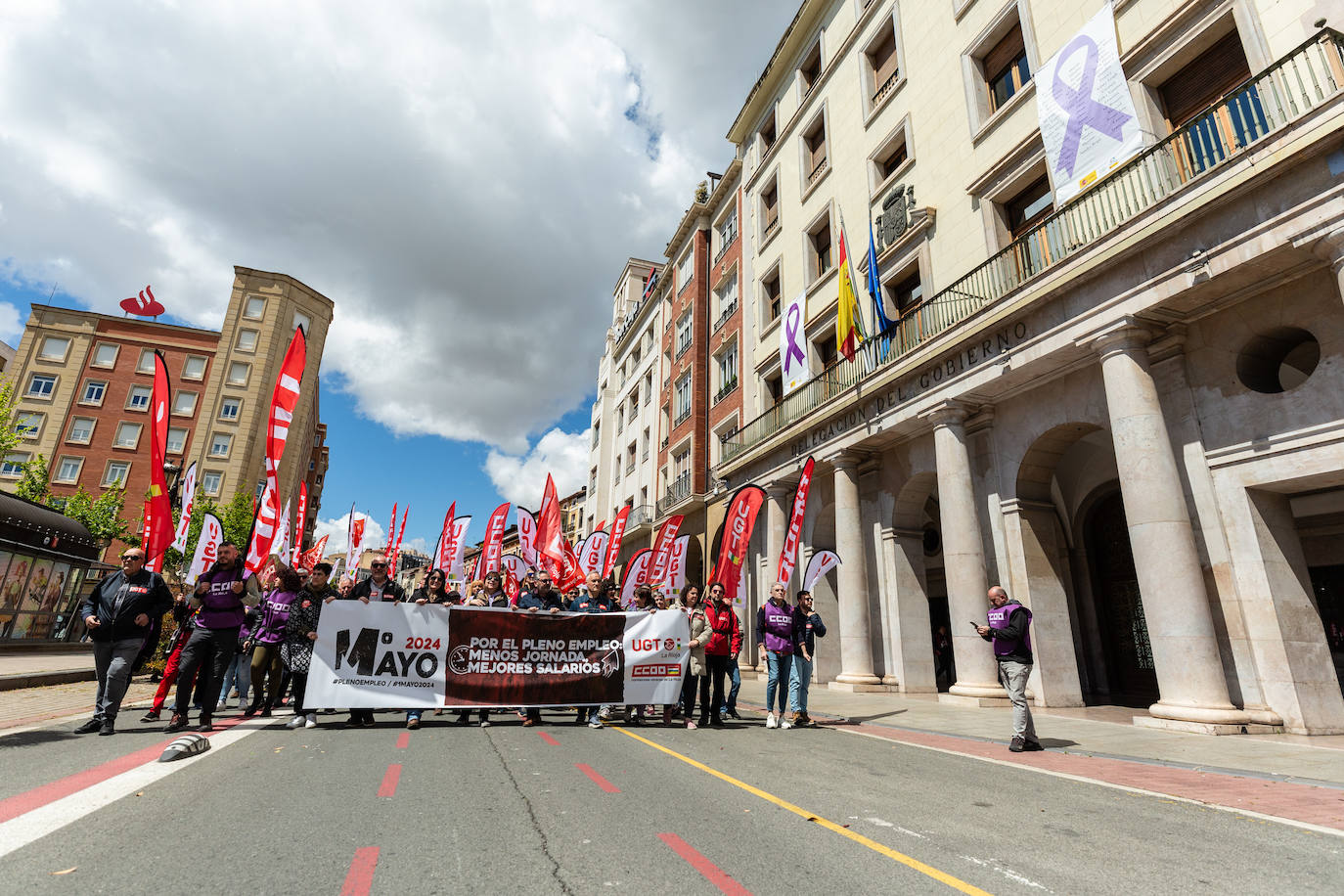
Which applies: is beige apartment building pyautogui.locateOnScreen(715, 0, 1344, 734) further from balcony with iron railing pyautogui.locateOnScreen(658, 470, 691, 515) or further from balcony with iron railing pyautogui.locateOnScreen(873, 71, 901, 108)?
balcony with iron railing pyautogui.locateOnScreen(658, 470, 691, 515)

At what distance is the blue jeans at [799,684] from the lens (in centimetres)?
973

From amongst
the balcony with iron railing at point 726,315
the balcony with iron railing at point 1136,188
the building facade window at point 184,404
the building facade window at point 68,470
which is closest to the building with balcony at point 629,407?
the balcony with iron railing at point 726,315

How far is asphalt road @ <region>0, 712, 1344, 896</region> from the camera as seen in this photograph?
308 centimetres

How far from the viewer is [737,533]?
1519 cm

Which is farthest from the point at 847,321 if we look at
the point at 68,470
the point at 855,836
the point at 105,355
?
the point at 105,355

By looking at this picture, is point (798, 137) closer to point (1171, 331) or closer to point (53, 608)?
point (1171, 331)

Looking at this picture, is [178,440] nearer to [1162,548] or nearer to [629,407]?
[629,407]

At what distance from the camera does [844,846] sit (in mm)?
3713

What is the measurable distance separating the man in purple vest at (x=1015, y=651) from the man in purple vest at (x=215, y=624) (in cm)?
873

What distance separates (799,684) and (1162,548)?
5.61 m

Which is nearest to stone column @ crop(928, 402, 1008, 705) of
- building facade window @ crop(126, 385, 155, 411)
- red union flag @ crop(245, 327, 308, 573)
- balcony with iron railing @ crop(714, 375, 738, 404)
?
red union flag @ crop(245, 327, 308, 573)

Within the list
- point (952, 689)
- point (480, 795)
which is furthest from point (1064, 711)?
point (480, 795)

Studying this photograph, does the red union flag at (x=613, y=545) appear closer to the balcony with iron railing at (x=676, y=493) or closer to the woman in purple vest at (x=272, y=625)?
the balcony with iron railing at (x=676, y=493)

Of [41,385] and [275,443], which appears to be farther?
[41,385]
